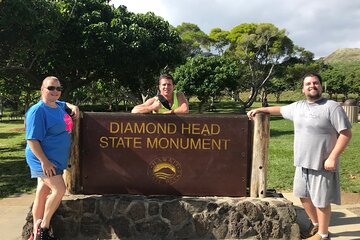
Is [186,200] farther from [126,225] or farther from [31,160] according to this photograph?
[31,160]

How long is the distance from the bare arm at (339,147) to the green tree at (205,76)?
17.1m

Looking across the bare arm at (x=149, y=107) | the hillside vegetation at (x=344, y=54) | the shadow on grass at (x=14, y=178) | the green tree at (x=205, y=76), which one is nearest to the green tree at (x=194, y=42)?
the green tree at (x=205, y=76)

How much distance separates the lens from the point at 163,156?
466 centimetres

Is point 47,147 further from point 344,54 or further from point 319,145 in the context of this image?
point 344,54

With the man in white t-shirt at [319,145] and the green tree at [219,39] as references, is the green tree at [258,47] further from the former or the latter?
the man in white t-shirt at [319,145]

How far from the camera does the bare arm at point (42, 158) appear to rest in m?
3.67

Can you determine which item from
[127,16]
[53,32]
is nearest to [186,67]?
[127,16]

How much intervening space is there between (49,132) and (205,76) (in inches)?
709

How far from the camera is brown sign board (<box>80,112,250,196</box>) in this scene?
15.1 feet

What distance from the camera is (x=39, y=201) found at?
3984 millimetres

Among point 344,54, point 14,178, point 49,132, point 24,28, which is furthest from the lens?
point 344,54

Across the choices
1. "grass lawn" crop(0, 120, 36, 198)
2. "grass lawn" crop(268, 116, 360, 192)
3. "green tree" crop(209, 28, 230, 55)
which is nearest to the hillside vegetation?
"green tree" crop(209, 28, 230, 55)

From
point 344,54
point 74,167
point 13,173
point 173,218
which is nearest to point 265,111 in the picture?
point 173,218

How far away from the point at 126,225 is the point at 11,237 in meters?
1.42
